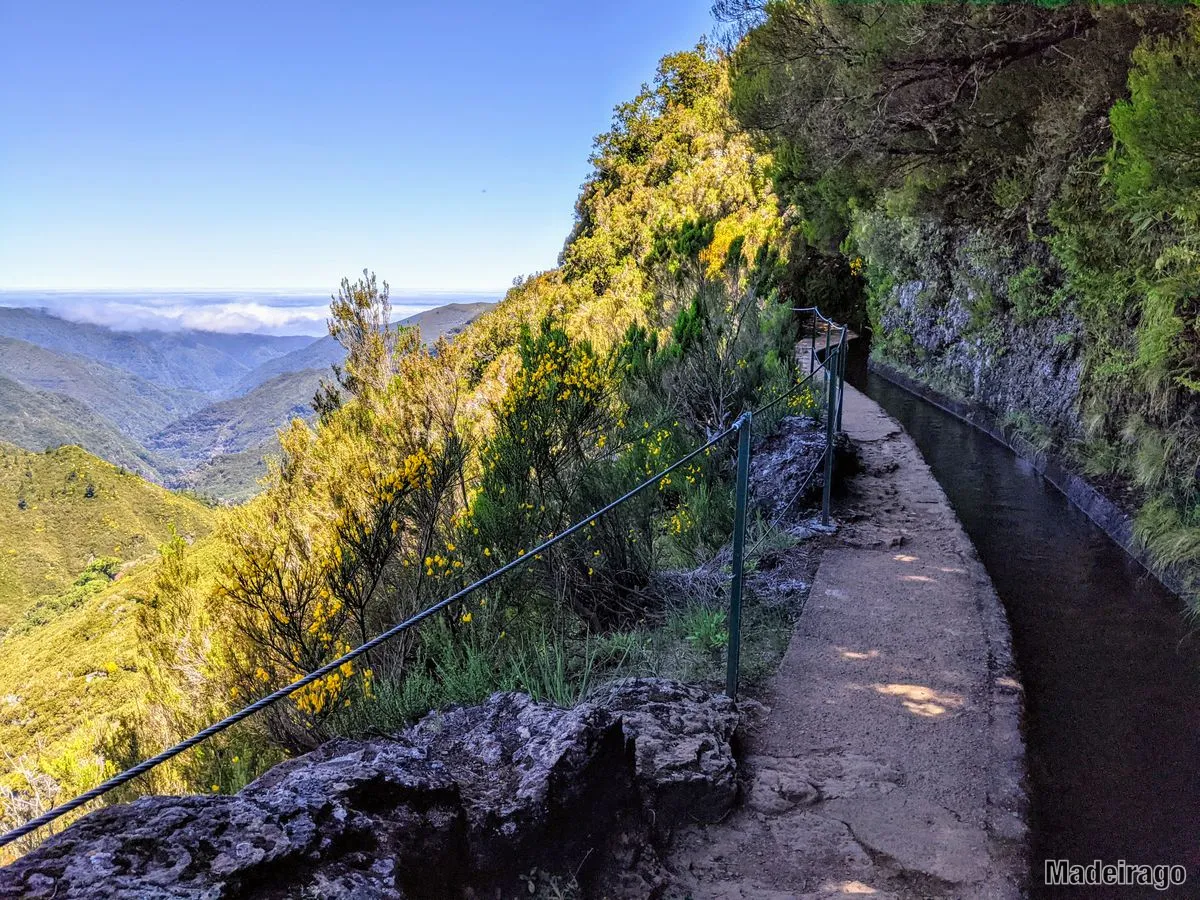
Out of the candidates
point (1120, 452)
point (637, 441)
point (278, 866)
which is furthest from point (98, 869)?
point (1120, 452)

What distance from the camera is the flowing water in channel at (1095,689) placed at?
2.84m

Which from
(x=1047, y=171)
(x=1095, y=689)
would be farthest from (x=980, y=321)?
(x=1095, y=689)

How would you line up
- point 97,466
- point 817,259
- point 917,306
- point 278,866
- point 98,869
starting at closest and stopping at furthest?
1. point 98,869
2. point 278,866
3. point 917,306
4. point 817,259
5. point 97,466

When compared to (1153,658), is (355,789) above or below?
above

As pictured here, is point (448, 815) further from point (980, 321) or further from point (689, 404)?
point (980, 321)

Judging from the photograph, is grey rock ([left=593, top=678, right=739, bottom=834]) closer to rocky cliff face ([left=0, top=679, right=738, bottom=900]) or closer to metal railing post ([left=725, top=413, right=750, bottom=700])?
rocky cliff face ([left=0, top=679, right=738, bottom=900])

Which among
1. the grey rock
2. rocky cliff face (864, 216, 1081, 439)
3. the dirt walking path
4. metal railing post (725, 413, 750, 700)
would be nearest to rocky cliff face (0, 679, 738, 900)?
the grey rock

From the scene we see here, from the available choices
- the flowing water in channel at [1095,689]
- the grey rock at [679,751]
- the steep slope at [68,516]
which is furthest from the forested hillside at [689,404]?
the steep slope at [68,516]

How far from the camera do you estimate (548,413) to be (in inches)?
233

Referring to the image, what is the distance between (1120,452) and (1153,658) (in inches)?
125

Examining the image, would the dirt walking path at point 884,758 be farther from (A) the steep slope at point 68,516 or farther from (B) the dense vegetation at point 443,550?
(A) the steep slope at point 68,516

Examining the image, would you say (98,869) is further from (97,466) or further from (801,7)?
(97,466)

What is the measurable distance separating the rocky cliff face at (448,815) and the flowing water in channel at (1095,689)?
1.32 m

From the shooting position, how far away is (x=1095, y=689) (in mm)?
3883
